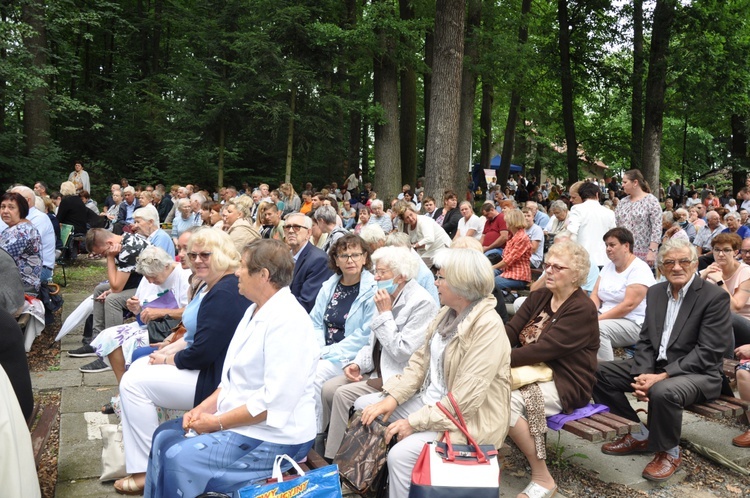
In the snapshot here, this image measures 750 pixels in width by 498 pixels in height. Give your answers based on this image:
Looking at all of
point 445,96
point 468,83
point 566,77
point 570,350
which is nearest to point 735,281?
point 570,350

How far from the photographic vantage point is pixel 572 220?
7637mm

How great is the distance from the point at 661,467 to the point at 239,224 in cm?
490

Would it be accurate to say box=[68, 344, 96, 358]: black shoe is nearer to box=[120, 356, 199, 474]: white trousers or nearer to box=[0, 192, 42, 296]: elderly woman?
box=[0, 192, 42, 296]: elderly woman

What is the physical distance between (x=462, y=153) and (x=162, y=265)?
47.2 ft

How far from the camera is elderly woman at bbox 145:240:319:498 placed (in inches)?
117

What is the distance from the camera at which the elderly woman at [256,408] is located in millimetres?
2961

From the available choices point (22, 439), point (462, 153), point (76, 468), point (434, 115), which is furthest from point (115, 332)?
point (462, 153)

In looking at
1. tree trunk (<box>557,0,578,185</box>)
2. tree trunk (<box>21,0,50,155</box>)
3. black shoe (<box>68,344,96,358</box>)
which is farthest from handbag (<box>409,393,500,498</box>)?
tree trunk (<box>557,0,578,185</box>)

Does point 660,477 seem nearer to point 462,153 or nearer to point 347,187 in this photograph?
point 462,153

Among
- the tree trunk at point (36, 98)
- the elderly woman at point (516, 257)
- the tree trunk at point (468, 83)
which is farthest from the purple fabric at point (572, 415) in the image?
the tree trunk at point (36, 98)

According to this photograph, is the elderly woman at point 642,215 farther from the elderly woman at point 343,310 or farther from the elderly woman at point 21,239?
the elderly woman at point 21,239

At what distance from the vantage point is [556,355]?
391 centimetres

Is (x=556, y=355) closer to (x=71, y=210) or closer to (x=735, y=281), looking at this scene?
(x=735, y=281)

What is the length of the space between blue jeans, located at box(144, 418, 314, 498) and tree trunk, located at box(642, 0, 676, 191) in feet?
52.1
